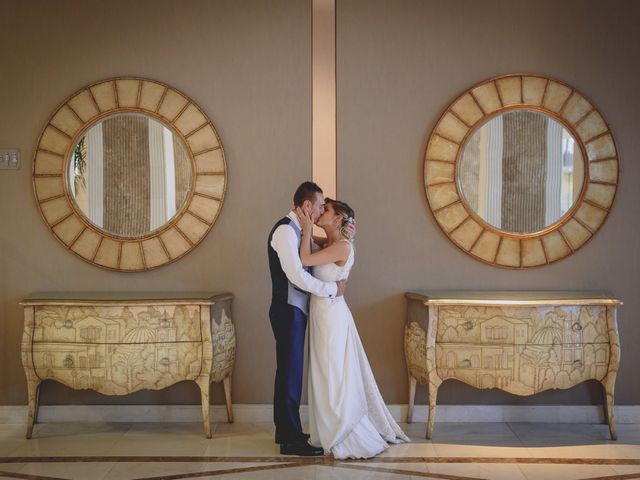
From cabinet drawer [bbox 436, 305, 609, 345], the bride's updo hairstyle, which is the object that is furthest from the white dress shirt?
cabinet drawer [bbox 436, 305, 609, 345]

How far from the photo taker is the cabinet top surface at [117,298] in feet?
14.8

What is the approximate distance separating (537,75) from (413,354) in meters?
2.00

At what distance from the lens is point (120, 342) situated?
14.8 feet

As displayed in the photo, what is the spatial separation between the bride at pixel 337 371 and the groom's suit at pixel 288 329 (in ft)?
0.23

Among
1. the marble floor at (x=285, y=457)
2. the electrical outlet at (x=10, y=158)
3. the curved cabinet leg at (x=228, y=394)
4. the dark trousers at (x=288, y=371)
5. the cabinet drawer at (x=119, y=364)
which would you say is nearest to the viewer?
the marble floor at (x=285, y=457)

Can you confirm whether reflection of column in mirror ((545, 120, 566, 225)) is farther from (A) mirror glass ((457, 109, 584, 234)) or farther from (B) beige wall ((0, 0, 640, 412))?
(B) beige wall ((0, 0, 640, 412))

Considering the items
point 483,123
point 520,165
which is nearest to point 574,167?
point 520,165

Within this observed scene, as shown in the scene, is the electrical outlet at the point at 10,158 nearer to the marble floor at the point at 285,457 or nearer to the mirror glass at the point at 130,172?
the mirror glass at the point at 130,172

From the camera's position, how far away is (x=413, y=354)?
4.77 m

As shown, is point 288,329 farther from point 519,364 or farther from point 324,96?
point 324,96

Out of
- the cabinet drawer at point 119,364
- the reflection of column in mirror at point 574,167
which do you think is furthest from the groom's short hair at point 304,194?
the reflection of column in mirror at point 574,167

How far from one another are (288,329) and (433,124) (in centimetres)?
172

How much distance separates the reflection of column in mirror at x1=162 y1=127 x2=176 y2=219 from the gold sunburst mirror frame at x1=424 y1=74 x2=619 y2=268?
5.47 ft

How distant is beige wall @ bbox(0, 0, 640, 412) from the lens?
4.98 metres
